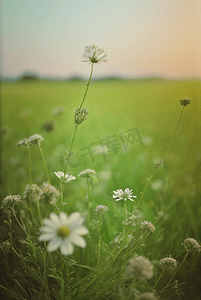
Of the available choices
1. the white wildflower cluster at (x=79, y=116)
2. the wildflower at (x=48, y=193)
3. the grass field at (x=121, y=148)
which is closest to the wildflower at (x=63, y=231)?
the wildflower at (x=48, y=193)

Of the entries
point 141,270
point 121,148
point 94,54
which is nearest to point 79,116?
point 94,54

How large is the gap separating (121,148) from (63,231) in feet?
5.34

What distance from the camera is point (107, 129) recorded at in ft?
6.77

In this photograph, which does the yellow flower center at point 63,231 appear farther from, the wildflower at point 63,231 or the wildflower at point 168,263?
the wildflower at point 168,263

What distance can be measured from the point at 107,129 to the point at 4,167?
988 millimetres

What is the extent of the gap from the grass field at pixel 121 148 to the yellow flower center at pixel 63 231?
25.4 inches

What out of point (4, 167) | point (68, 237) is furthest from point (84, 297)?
point (4, 167)

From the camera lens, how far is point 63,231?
0.52m

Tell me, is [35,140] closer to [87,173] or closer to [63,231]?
[87,173]

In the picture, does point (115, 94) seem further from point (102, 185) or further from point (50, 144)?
point (102, 185)

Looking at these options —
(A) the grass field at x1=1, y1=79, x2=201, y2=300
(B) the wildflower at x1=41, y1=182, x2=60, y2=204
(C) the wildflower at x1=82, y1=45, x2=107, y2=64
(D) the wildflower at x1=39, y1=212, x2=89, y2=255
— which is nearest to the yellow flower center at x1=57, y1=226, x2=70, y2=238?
(D) the wildflower at x1=39, y1=212, x2=89, y2=255

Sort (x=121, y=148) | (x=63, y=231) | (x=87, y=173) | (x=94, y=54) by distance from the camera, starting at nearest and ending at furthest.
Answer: (x=63, y=231) → (x=94, y=54) → (x=87, y=173) → (x=121, y=148)

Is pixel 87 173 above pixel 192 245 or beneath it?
above

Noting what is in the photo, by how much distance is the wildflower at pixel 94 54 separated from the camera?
702mm
